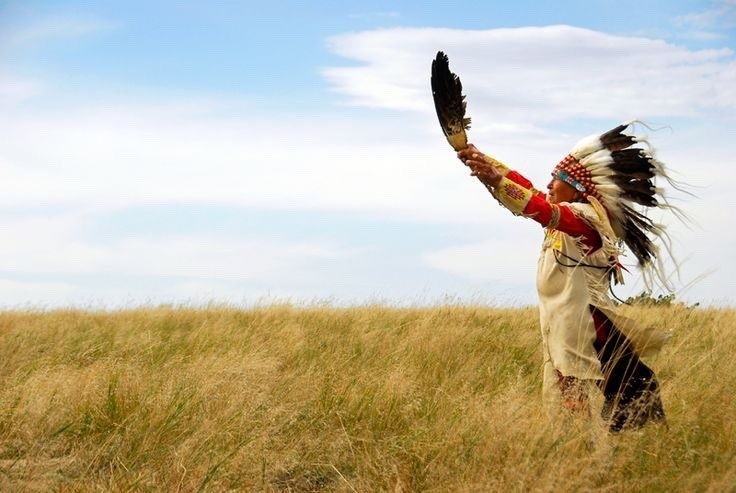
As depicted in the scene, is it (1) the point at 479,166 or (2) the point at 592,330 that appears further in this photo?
(2) the point at 592,330

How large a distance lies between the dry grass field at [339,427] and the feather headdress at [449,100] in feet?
4.83

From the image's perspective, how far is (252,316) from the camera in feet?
34.7

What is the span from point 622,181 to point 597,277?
556 mm

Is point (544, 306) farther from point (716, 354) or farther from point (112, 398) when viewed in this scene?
point (716, 354)

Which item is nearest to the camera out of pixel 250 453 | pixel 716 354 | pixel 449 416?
pixel 250 453

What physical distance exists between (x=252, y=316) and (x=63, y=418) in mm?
5459

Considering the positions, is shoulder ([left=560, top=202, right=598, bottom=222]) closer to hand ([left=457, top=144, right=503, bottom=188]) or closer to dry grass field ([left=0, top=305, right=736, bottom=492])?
hand ([left=457, top=144, right=503, bottom=188])

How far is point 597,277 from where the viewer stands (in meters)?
4.50

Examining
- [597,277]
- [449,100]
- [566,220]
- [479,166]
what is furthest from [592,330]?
[449,100]

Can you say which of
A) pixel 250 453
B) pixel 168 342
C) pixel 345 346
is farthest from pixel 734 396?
pixel 168 342

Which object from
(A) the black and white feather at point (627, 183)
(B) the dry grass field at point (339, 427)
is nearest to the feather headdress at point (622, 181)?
(A) the black and white feather at point (627, 183)

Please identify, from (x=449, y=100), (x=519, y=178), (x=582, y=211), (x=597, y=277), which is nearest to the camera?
(x=449, y=100)

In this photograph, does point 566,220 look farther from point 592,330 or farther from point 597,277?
point 592,330

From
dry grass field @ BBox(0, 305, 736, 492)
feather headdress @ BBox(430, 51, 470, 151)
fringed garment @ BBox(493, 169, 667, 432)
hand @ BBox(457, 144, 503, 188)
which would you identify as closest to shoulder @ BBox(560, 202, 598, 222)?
fringed garment @ BBox(493, 169, 667, 432)
